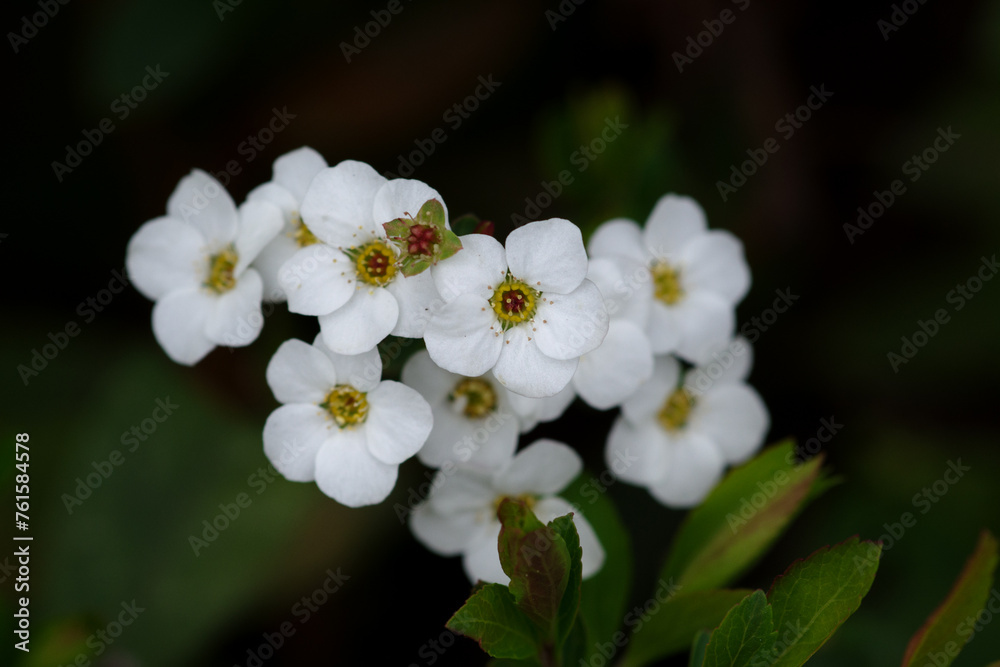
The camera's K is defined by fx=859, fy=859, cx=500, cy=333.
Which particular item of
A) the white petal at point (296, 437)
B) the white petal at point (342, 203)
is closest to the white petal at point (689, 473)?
the white petal at point (296, 437)

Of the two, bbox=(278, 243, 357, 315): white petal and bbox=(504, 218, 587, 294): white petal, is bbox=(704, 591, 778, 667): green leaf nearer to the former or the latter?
bbox=(504, 218, 587, 294): white petal

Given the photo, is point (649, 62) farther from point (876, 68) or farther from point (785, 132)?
point (876, 68)

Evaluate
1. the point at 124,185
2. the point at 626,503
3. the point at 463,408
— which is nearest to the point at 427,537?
the point at 463,408

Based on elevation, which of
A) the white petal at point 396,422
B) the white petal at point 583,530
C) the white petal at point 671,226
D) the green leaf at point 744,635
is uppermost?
the white petal at point 671,226

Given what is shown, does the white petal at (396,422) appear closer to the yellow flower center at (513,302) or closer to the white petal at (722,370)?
the yellow flower center at (513,302)

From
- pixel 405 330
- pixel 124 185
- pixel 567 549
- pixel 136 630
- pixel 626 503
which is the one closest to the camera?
pixel 567 549
